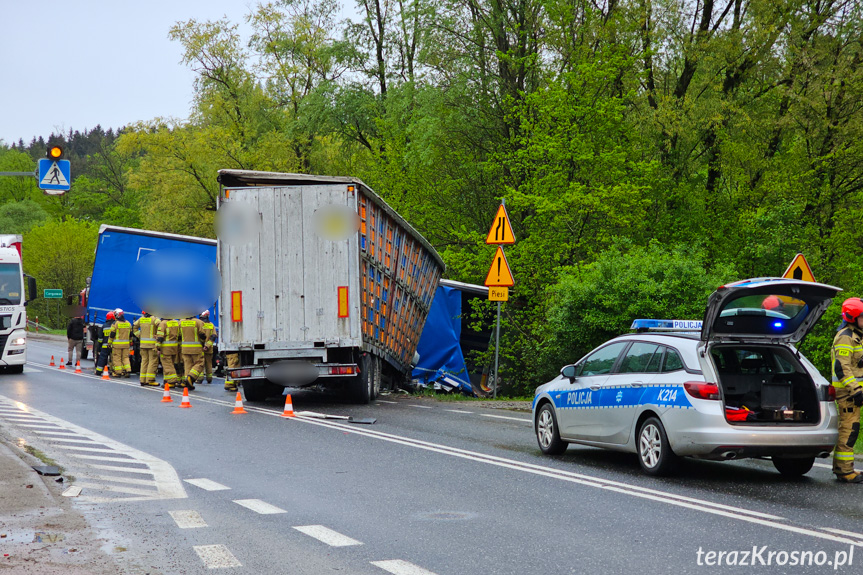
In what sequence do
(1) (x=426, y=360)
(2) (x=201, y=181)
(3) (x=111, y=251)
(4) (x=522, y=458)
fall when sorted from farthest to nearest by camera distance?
(2) (x=201, y=181)
(3) (x=111, y=251)
(1) (x=426, y=360)
(4) (x=522, y=458)

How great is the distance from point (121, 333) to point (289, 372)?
9.82m

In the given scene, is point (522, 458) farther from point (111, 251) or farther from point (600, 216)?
point (111, 251)

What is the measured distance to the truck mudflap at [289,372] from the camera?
15953mm

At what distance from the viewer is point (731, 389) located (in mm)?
9172

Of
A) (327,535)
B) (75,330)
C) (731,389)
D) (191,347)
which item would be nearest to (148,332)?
(191,347)

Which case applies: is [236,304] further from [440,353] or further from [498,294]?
[440,353]

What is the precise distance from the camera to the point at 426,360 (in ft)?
76.1

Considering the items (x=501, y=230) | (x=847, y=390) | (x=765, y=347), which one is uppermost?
(x=501, y=230)

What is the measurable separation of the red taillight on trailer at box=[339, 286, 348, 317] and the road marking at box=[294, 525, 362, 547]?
30.4ft

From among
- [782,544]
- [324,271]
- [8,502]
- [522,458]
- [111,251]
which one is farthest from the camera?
[111,251]

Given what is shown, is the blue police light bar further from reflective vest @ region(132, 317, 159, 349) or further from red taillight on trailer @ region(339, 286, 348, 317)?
reflective vest @ region(132, 317, 159, 349)

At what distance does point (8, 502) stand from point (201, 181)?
35806 mm

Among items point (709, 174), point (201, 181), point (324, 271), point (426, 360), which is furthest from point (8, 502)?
point (201, 181)

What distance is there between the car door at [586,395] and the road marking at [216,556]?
16.4 feet
